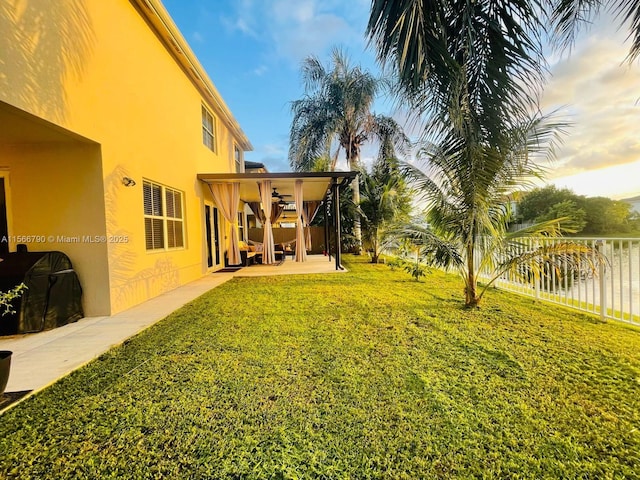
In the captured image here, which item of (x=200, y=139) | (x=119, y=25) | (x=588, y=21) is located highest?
(x=119, y=25)

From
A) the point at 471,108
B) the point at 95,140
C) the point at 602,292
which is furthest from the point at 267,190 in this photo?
the point at 602,292

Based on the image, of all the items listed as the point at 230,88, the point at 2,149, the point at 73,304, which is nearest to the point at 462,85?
the point at 73,304

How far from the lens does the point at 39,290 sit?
443 cm

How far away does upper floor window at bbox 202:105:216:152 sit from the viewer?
10.4 metres

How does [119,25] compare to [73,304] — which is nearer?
[73,304]

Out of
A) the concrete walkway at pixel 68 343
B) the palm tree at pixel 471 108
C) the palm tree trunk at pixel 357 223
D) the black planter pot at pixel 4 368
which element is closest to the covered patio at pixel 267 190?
the palm tree trunk at pixel 357 223

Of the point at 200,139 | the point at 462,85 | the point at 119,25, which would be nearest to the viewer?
the point at 462,85

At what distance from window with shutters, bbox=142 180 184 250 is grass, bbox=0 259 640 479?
309 centimetres

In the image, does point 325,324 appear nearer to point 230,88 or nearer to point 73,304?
point 73,304

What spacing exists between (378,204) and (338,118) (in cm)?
485

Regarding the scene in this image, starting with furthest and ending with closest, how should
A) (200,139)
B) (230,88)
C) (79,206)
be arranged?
(230,88)
(200,139)
(79,206)

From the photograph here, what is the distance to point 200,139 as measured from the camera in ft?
32.2

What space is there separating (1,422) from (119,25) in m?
6.49

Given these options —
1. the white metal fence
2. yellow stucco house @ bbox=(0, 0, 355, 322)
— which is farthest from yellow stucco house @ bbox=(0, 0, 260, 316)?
the white metal fence
